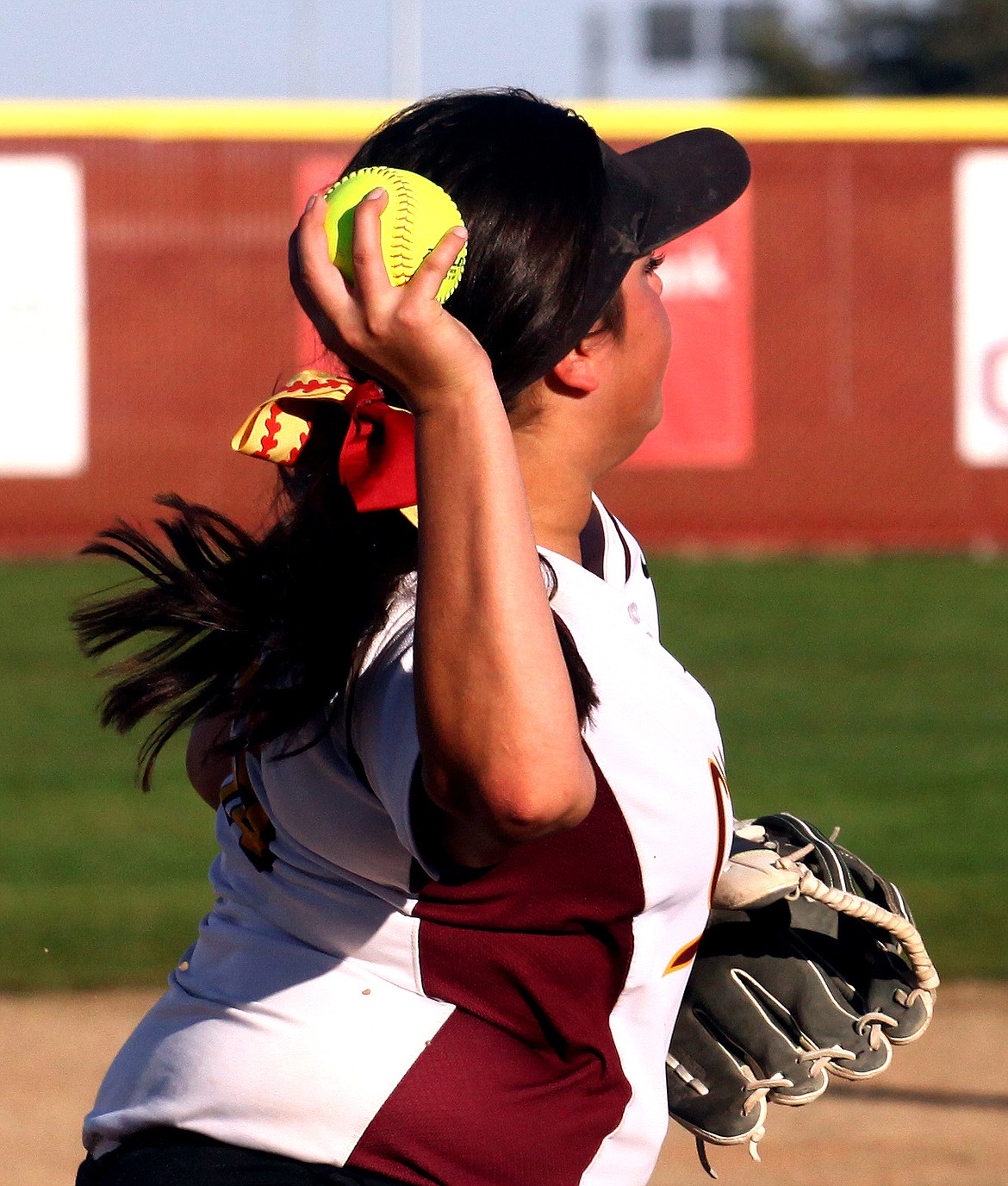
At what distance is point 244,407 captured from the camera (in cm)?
1653

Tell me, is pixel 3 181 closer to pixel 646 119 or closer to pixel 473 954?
pixel 646 119

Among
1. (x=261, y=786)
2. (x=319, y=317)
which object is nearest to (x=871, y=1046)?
(x=261, y=786)

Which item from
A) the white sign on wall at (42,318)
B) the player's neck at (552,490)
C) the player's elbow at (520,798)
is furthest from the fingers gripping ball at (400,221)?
the white sign on wall at (42,318)

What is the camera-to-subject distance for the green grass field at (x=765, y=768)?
17.5 feet

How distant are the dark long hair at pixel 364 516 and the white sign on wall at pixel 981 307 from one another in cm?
1548

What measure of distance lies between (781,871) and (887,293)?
15518 millimetres

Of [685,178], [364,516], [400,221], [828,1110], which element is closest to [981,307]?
[828,1110]

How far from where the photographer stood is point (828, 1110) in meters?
4.01

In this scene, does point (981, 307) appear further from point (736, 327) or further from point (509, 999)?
point (509, 999)

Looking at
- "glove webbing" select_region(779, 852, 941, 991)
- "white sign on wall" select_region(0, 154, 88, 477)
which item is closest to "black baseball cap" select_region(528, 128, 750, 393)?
"glove webbing" select_region(779, 852, 941, 991)

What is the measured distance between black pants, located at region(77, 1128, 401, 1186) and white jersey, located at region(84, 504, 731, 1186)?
0.04 ft

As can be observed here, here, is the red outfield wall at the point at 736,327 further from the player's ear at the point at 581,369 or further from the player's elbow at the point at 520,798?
the player's elbow at the point at 520,798

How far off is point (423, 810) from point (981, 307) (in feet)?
52.6

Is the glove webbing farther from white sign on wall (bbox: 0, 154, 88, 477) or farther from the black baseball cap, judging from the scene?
white sign on wall (bbox: 0, 154, 88, 477)
